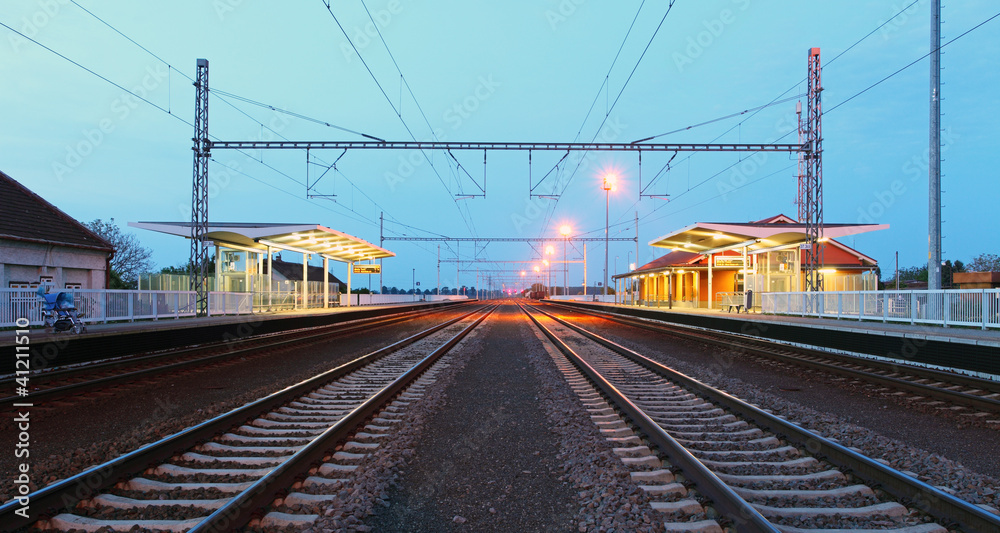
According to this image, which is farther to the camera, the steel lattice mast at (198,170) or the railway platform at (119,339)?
the steel lattice mast at (198,170)

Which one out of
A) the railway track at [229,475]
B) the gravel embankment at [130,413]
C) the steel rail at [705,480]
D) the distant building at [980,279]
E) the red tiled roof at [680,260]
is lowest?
the gravel embankment at [130,413]

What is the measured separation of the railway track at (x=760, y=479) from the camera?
363 cm

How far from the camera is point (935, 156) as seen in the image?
1560 cm

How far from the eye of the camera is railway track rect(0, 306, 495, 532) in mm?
3639

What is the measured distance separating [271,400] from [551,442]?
374cm

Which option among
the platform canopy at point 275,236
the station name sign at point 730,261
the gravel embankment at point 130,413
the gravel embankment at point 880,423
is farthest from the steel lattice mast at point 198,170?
the station name sign at point 730,261

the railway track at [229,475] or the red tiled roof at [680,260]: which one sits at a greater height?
the red tiled roof at [680,260]

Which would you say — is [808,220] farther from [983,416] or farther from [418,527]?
[418,527]

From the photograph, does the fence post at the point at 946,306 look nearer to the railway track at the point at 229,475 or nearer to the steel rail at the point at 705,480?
the steel rail at the point at 705,480

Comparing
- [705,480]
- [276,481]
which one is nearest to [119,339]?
[276,481]

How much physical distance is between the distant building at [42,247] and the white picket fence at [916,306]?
2806cm

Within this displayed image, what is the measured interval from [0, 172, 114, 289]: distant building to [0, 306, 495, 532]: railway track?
1883 cm

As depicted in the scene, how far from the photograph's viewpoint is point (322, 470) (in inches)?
188

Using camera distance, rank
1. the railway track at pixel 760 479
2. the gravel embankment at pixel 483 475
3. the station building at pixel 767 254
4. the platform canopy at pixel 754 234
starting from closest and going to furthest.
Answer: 1. the railway track at pixel 760 479
2. the gravel embankment at pixel 483 475
3. the platform canopy at pixel 754 234
4. the station building at pixel 767 254
